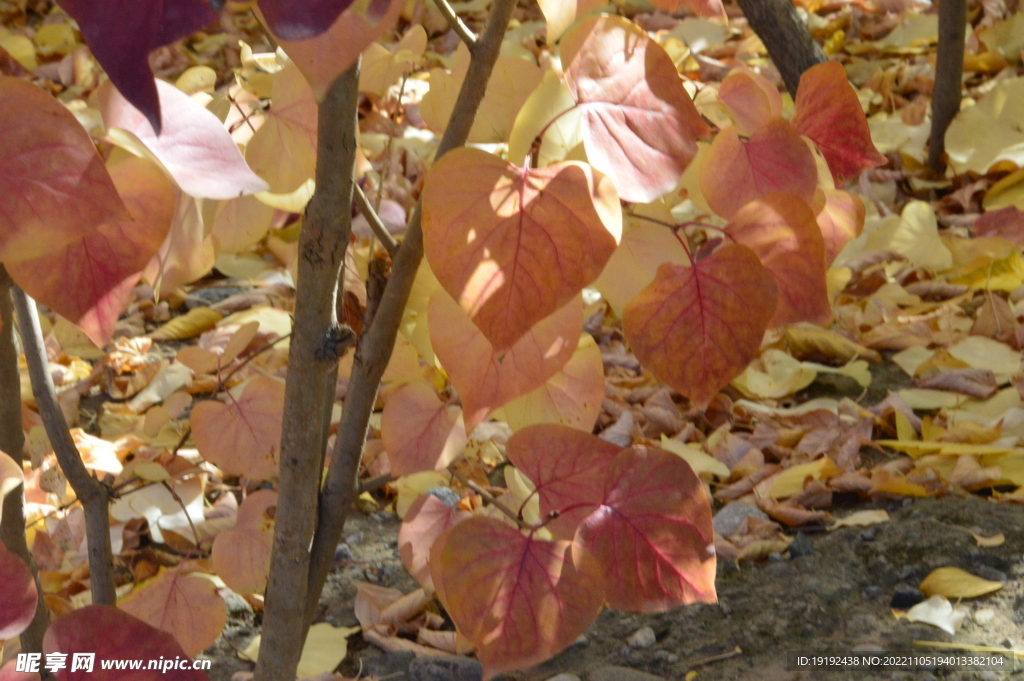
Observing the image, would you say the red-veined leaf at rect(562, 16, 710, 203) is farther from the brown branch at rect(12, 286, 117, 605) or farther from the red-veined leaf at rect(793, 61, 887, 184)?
the brown branch at rect(12, 286, 117, 605)

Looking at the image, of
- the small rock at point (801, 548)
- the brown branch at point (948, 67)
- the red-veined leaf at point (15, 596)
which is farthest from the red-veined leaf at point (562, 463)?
the brown branch at point (948, 67)

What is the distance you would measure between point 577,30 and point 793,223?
5.3 inches

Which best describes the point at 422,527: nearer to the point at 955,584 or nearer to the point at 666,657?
the point at 666,657

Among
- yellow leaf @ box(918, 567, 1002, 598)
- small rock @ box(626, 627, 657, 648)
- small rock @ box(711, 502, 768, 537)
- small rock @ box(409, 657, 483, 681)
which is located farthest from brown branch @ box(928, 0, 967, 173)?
small rock @ box(409, 657, 483, 681)

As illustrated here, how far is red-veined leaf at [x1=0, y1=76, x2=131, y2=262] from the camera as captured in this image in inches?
12.8

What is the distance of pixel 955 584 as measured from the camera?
0.87 metres

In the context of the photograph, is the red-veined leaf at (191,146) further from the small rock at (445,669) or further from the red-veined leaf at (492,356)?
the small rock at (445,669)

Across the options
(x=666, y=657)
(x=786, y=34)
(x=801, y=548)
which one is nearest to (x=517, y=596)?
(x=666, y=657)

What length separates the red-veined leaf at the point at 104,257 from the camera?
1.27 ft

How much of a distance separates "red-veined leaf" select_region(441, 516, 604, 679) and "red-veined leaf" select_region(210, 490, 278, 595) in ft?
1.21

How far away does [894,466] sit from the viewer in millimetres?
1146

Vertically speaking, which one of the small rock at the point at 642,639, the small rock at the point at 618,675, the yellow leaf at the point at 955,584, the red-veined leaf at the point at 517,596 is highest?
the red-veined leaf at the point at 517,596

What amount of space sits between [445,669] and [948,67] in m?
1.66

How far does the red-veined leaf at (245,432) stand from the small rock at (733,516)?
617 mm
